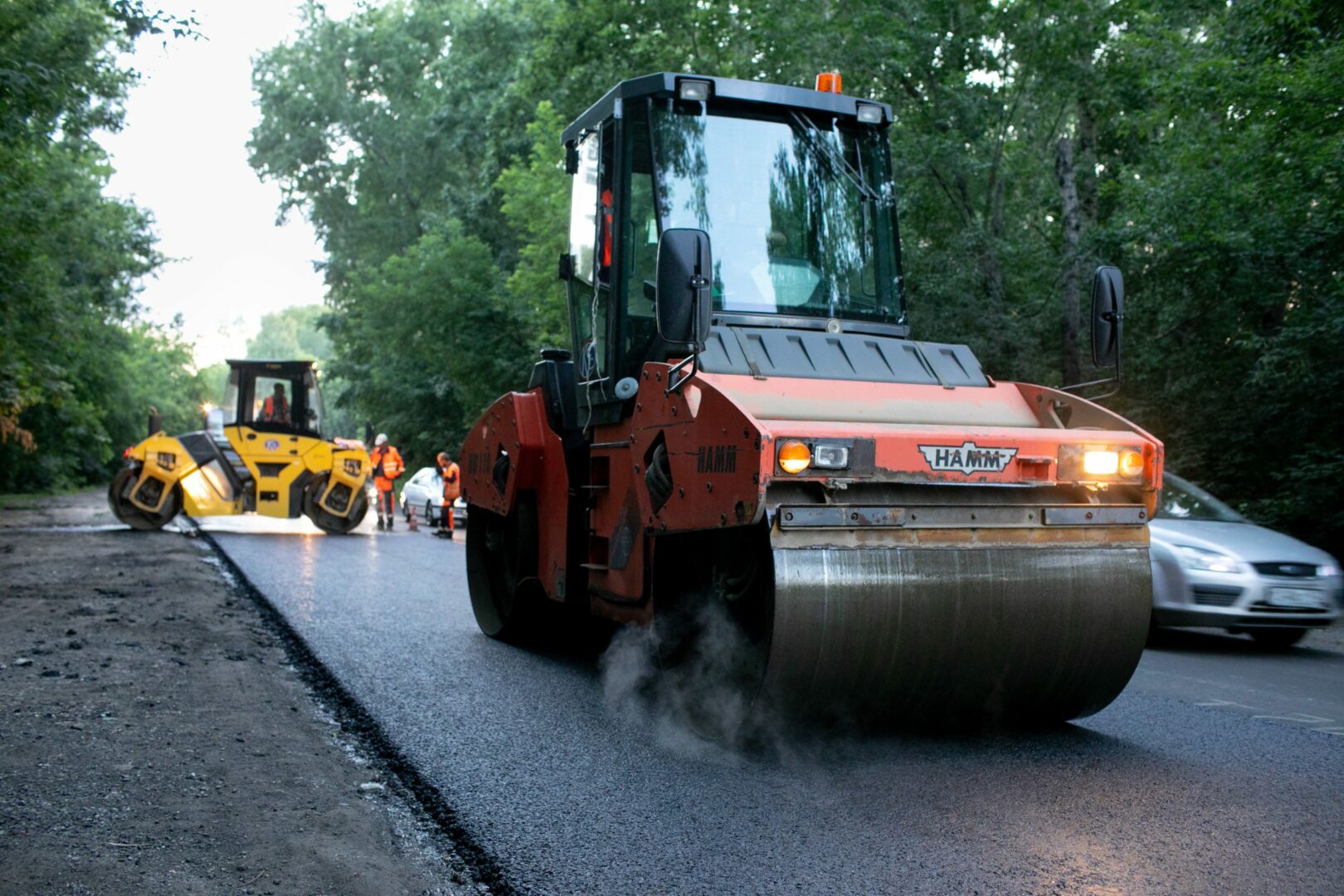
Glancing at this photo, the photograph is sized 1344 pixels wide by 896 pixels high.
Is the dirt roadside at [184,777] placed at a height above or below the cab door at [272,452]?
below

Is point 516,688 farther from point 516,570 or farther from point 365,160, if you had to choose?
point 365,160

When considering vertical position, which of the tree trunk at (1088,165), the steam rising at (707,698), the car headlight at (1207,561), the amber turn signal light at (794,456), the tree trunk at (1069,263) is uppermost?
the tree trunk at (1088,165)

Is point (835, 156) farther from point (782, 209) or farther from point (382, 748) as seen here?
point (382, 748)

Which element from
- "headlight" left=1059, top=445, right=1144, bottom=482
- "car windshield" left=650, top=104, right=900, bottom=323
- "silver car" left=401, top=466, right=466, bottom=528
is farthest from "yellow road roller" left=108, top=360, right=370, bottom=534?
"headlight" left=1059, top=445, right=1144, bottom=482

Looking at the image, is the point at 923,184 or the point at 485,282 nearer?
the point at 923,184

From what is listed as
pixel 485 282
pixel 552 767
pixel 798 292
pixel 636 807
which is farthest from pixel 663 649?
pixel 485 282

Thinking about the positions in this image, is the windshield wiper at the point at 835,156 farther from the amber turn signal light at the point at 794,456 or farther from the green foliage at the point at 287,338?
the green foliage at the point at 287,338

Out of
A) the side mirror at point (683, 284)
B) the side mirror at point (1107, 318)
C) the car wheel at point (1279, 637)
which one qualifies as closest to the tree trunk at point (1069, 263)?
the car wheel at point (1279, 637)

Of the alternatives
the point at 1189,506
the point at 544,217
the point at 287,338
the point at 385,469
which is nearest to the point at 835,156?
the point at 1189,506

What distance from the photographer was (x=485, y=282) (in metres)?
38.5

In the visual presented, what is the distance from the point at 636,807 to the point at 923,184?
1852cm

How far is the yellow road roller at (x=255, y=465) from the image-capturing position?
19.7 meters

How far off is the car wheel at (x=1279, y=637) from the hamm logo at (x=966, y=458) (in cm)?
557

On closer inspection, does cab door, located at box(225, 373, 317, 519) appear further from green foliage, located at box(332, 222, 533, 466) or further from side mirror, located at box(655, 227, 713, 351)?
side mirror, located at box(655, 227, 713, 351)
